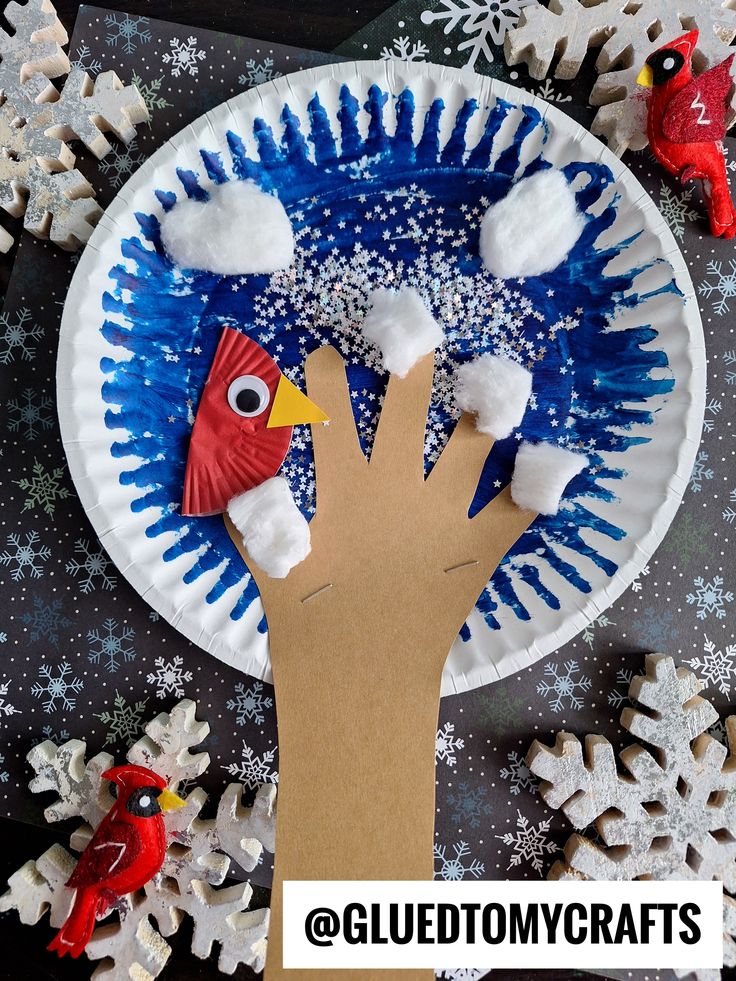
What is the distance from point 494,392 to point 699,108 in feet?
1.21

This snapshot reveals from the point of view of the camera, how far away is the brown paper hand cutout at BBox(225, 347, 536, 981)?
0.73 metres

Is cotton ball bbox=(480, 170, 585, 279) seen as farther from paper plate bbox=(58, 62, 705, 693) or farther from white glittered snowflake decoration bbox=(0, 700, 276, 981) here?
white glittered snowflake decoration bbox=(0, 700, 276, 981)

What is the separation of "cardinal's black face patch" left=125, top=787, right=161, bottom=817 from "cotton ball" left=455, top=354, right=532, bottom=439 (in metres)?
0.55

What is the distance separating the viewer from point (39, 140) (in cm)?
79

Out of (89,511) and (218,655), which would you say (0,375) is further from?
(218,655)

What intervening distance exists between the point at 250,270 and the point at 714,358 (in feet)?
1.85

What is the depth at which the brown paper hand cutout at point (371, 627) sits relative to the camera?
73 cm

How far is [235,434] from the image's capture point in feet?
2.60

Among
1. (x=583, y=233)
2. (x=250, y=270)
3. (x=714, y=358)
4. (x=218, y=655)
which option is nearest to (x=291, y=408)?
(x=250, y=270)

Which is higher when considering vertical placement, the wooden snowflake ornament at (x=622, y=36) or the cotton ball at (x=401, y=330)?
the wooden snowflake ornament at (x=622, y=36)

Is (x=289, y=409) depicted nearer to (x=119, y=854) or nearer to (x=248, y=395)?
(x=248, y=395)

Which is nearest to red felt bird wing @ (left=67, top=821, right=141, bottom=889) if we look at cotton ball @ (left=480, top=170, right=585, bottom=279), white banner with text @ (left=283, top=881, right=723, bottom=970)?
white banner with text @ (left=283, top=881, right=723, bottom=970)

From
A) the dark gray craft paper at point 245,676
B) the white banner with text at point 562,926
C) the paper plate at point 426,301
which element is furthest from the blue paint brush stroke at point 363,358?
the white banner with text at point 562,926

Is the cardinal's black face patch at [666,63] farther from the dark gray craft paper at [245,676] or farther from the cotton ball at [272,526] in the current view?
the cotton ball at [272,526]
